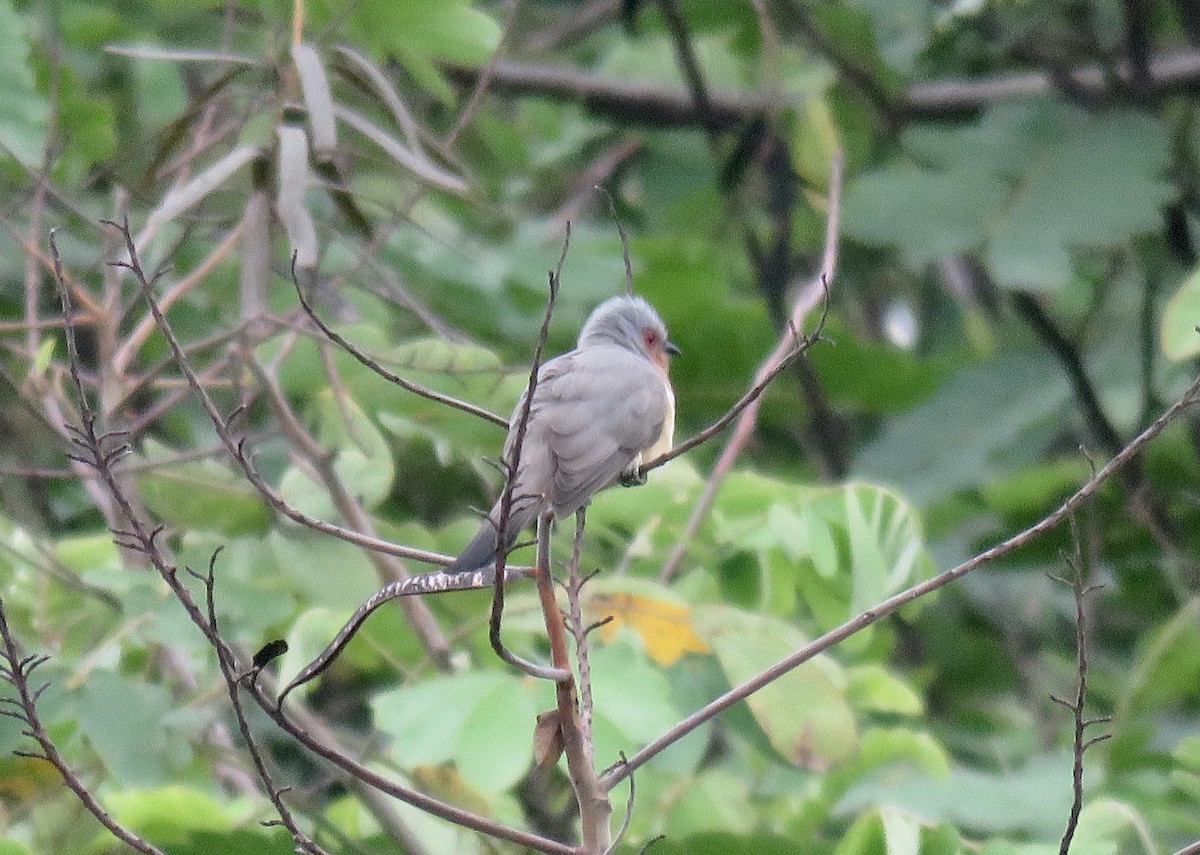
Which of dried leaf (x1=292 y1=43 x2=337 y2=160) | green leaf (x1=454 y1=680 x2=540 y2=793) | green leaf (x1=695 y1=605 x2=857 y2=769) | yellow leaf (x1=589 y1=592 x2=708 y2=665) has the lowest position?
green leaf (x1=695 y1=605 x2=857 y2=769)

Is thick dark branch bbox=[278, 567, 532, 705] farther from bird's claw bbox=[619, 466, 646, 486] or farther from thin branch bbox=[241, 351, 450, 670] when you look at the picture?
bird's claw bbox=[619, 466, 646, 486]

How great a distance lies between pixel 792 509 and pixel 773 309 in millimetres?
1750

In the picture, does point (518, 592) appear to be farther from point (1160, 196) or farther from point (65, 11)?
point (65, 11)

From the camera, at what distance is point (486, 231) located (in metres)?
5.97

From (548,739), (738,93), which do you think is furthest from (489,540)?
(738,93)

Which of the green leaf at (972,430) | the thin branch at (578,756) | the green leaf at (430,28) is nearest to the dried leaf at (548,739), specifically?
the thin branch at (578,756)

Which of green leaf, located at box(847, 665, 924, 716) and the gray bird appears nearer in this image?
the gray bird

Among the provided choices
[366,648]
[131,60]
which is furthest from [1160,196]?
[131,60]

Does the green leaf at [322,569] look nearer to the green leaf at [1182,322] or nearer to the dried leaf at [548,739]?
the dried leaf at [548,739]

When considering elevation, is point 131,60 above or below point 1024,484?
above

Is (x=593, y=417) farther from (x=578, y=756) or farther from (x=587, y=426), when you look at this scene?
(x=578, y=756)

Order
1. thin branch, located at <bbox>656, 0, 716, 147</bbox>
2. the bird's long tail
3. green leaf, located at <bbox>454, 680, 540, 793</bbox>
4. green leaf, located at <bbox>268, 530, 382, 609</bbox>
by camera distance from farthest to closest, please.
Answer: thin branch, located at <bbox>656, 0, 716, 147</bbox>
green leaf, located at <bbox>268, 530, 382, 609</bbox>
green leaf, located at <bbox>454, 680, 540, 793</bbox>
the bird's long tail

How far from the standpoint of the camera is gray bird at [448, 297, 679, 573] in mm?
3254

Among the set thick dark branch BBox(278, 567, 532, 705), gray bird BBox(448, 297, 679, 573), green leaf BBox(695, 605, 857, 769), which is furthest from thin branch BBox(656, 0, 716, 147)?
thick dark branch BBox(278, 567, 532, 705)
